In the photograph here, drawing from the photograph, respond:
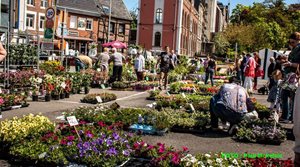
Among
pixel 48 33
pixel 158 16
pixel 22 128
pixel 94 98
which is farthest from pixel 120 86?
pixel 158 16

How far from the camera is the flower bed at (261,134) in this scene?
9492mm

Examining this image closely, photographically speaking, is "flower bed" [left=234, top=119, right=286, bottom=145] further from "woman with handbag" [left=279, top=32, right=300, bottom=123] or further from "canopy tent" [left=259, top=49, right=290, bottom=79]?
"canopy tent" [left=259, top=49, right=290, bottom=79]

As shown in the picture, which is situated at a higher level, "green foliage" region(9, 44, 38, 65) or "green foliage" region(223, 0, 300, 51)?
"green foliage" region(223, 0, 300, 51)

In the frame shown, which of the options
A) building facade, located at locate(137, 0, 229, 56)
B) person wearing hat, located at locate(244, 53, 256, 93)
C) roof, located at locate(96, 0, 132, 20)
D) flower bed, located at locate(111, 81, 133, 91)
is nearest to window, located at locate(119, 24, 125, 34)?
roof, located at locate(96, 0, 132, 20)

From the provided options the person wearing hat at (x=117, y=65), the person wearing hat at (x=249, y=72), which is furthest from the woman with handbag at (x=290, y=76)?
Result: the person wearing hat at (x=117, y=65)

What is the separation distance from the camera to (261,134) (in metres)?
9.55

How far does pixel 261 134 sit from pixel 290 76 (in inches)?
89.1

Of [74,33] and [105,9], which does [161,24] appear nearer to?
[105,9]

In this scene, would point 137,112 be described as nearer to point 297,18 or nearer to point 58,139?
point 58,139

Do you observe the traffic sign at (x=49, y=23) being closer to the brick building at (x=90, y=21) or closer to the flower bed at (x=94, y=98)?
the flower bed at (x=94, y=98)

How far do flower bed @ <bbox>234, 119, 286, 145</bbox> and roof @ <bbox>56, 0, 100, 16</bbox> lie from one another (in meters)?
48.9

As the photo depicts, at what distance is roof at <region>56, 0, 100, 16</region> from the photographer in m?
57.2

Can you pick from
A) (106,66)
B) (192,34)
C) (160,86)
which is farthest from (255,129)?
(192,34)

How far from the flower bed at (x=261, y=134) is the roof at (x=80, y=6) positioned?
4893 cm
